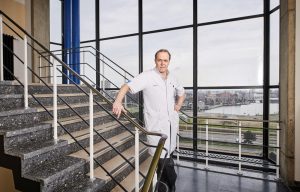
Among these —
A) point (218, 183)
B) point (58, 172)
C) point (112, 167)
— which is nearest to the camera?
point (58, 172)

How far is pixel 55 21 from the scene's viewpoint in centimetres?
666

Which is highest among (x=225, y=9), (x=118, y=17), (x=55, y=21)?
(x=55, y=21)

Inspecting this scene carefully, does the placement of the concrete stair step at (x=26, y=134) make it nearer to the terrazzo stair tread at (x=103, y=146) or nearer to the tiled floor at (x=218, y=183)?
the terrazzo stair tread at (x=103, y=146)

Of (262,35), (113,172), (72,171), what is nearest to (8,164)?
(72,171)

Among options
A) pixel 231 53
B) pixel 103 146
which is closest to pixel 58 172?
pixel 103 146

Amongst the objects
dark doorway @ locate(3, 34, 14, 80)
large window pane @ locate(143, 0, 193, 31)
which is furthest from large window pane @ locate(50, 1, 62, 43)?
large window pane @ locate(143, 0, 193, 31)

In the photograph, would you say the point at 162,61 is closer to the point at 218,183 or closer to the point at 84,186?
the point at 84,186

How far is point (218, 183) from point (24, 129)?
9.08 feet

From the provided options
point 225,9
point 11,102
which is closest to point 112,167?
point 11,102

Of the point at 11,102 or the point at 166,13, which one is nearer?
the point at 11,102

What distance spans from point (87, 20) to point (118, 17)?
43.3 inches

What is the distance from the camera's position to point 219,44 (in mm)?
4469

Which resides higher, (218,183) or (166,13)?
(166,13)

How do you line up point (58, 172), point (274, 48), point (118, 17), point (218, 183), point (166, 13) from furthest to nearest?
1. point (118, 17)
2. point (166, 13)
3. point (274, 48)
4. point (218, 183)
5. point (58, 172)
